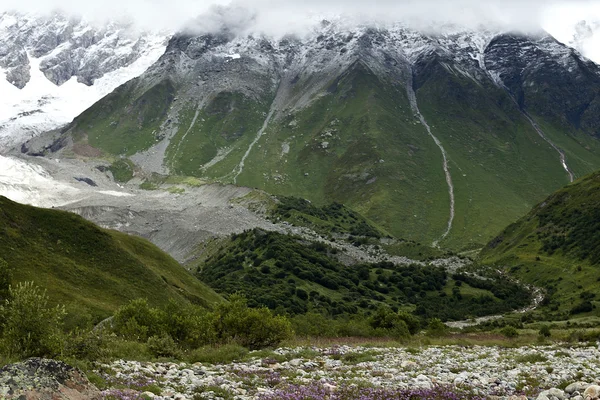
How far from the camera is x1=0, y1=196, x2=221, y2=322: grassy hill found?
2385 inches

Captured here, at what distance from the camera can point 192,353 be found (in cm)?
2944

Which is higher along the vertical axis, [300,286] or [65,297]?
[65,297]

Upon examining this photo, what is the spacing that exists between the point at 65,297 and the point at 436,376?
48.4 meters

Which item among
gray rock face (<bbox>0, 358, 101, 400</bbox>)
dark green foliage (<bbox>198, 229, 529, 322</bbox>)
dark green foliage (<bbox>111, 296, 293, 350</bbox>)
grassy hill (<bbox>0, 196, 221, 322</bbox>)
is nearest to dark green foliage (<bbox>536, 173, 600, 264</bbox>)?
dark green foliage (<bbox>198, 229, 529, 322</bbox>)

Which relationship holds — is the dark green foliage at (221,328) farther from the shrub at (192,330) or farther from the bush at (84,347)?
the bush at (84,347)

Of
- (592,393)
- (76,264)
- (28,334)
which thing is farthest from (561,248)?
(28,334)

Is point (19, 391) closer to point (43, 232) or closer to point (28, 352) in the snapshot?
point (28, 352)

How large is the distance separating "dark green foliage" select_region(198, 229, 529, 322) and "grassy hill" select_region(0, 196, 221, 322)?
2787 centimetres

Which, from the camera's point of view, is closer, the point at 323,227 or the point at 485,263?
the point at 485,263

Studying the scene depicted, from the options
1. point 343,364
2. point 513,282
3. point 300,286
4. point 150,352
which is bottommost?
point 300,286

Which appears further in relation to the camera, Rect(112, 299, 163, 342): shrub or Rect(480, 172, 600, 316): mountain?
Rect(480, 172, 600, 316): mountain

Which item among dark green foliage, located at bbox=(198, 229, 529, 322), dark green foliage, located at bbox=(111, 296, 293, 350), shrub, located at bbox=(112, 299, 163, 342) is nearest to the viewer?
dark green foliage, located at bbox=(111, 296, 293, 350)

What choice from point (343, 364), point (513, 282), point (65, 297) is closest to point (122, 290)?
point (65, 297)

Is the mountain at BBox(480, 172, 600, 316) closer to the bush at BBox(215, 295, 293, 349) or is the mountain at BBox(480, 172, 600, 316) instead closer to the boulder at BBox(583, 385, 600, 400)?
the bush at BBox(215, 295, 293, 349)
